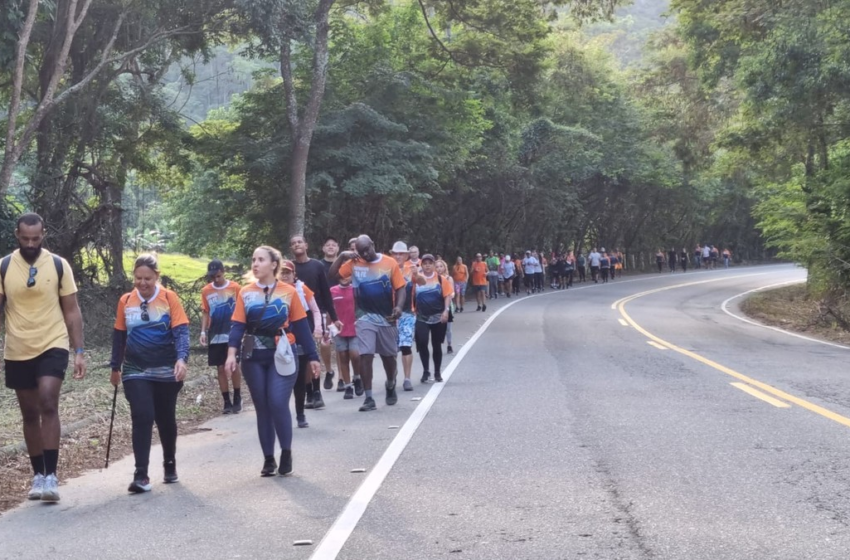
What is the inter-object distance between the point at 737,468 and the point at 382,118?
18.3 metres

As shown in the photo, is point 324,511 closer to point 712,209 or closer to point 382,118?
point 382,118

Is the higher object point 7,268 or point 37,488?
point 7,268

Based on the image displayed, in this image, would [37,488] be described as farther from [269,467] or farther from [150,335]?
[269,467]

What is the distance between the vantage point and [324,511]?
6266 mm

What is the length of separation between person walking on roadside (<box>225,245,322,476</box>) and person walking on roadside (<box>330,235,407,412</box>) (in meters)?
3.16

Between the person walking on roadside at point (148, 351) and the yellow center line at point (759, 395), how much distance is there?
6.12 m

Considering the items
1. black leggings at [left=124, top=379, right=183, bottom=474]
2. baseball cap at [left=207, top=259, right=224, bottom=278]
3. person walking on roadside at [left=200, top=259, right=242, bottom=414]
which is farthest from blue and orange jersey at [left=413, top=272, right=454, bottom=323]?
black leggings at [left=124, top=379, right=183, bottom=474]

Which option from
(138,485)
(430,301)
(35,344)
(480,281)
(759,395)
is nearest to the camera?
(35,344)

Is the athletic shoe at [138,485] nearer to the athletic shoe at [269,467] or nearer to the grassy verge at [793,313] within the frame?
the athletic shoe at [269,467]

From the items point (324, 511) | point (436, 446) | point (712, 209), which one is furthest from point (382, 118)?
point (712, 209)

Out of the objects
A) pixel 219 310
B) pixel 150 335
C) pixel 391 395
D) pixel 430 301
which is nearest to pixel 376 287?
pixel 391 395

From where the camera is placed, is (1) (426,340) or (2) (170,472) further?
(1) (426,340)

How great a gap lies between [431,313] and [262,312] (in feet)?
19.4

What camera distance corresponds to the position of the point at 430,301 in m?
13.1
